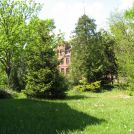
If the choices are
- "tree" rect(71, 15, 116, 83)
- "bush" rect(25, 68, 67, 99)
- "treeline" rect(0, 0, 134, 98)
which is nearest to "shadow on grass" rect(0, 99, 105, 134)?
"bush" rect(25, 68, 67, 99)

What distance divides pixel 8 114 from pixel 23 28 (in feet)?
98.7

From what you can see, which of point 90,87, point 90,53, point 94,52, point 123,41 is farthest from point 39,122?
point 94,52

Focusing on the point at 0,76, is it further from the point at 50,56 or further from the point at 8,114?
the point at 8,114

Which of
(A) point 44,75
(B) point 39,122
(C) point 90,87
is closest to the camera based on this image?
(B) point 39,122

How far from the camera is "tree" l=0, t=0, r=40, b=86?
43.1 meters

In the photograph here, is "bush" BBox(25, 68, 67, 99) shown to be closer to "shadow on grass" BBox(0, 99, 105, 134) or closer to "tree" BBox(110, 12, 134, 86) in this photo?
"shadow on grass" BBox(0, 99, 105, 134)

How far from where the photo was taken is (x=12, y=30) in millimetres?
43188

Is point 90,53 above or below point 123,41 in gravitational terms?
below

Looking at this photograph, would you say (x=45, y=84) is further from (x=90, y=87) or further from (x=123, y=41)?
(x=123, y=41)

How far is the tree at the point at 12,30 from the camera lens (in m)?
43.1

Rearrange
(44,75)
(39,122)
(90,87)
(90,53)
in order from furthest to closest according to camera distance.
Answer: (90,53) < (90,87) < (44,75) < (39,122)

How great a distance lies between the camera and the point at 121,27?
134 ft

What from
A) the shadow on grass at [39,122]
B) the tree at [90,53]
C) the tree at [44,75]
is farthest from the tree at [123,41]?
the shadow on grass at [39,122]

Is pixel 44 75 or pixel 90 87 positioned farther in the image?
pixel 90 87
